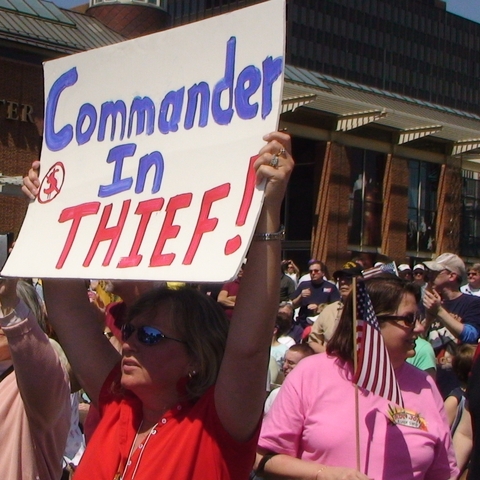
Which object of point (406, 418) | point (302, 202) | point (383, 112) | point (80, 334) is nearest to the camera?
point (80, 334)

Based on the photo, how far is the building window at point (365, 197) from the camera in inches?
1201

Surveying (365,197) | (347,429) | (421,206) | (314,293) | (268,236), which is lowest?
(314,293)

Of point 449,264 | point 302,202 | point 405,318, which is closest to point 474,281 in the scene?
point 449,264

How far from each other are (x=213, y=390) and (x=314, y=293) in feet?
30.1

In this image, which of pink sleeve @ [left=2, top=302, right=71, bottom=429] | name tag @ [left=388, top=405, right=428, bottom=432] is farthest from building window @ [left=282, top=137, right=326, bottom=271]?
pink sleeve @ [left=2, top=302, right=71, bottom=429]

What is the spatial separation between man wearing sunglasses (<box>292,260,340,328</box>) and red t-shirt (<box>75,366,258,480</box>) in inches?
336

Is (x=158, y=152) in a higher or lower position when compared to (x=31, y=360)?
higher

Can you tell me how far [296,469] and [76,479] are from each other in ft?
2.70

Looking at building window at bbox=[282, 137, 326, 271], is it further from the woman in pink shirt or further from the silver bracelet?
the silver bracelet

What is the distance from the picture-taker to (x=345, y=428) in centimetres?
326

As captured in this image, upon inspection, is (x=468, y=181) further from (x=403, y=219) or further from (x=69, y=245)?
(x=69, y=245)

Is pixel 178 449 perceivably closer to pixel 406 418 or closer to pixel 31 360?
pixel 31 360

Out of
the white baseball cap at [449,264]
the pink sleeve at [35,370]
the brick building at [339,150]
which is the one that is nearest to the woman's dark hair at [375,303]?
the pink sleeve at [35,370]

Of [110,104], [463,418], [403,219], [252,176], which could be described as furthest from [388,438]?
[403,219]
